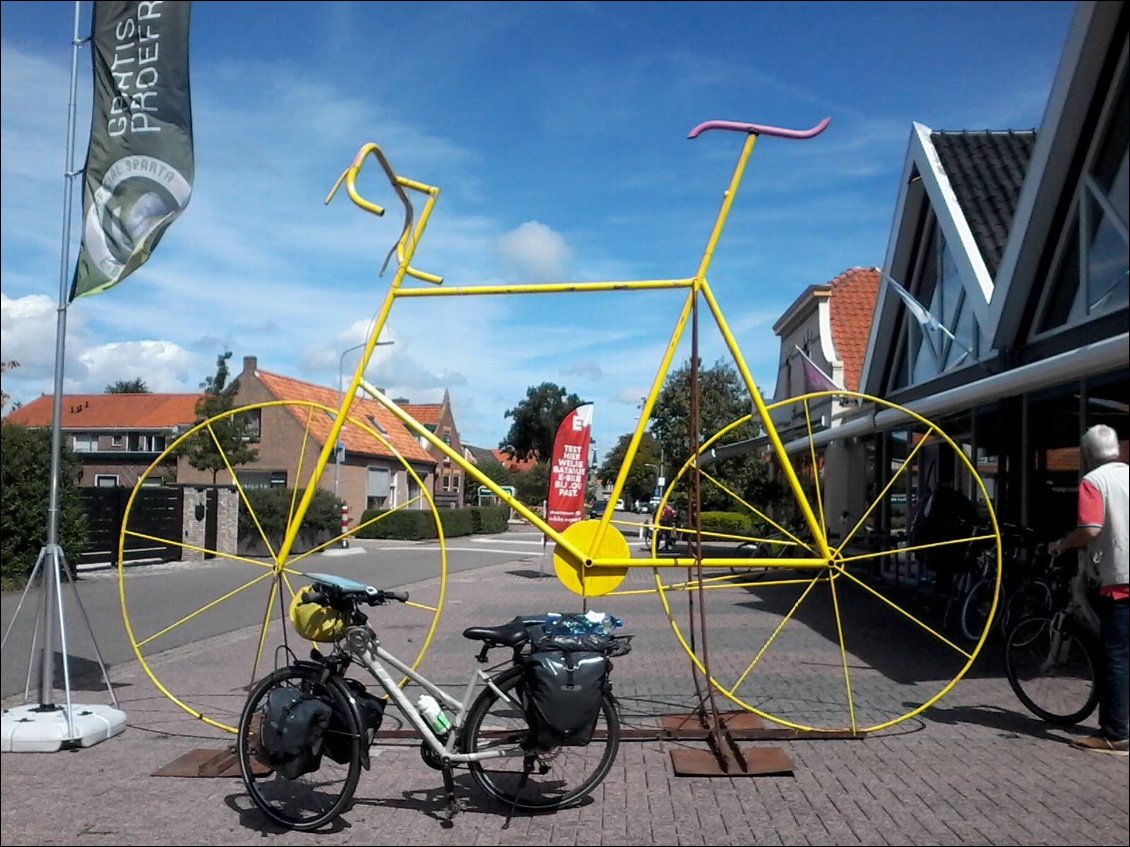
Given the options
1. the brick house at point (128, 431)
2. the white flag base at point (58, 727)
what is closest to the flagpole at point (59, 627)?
the white flag base at point (58, 727)

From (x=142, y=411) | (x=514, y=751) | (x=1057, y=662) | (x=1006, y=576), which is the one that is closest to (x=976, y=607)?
(x=1006, y=576)

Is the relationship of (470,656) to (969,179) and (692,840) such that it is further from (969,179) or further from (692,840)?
(969,179)

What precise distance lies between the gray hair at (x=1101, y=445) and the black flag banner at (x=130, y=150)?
4970 mm

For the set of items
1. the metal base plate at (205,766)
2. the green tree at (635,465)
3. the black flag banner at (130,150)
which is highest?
the black flag banner at (130,150)

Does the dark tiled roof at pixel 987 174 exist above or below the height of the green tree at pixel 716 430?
above

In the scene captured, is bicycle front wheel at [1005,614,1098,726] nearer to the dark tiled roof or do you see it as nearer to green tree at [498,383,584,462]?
green tree at [498,383,584,462]

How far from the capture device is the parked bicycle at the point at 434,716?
4.33 meters

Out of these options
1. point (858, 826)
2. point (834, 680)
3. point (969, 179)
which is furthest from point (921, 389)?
point (858, 826)

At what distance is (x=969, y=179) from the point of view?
42.3 feet

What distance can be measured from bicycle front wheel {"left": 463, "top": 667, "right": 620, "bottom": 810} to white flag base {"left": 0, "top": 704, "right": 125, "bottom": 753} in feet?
6.27

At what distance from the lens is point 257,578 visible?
625 cm

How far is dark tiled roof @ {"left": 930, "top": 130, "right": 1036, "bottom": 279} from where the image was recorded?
1178 cm

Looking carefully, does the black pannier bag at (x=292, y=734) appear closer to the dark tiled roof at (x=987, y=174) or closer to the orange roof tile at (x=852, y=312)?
the dark tiled roof at (x=987, y=174)

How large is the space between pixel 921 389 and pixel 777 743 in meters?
8.44
